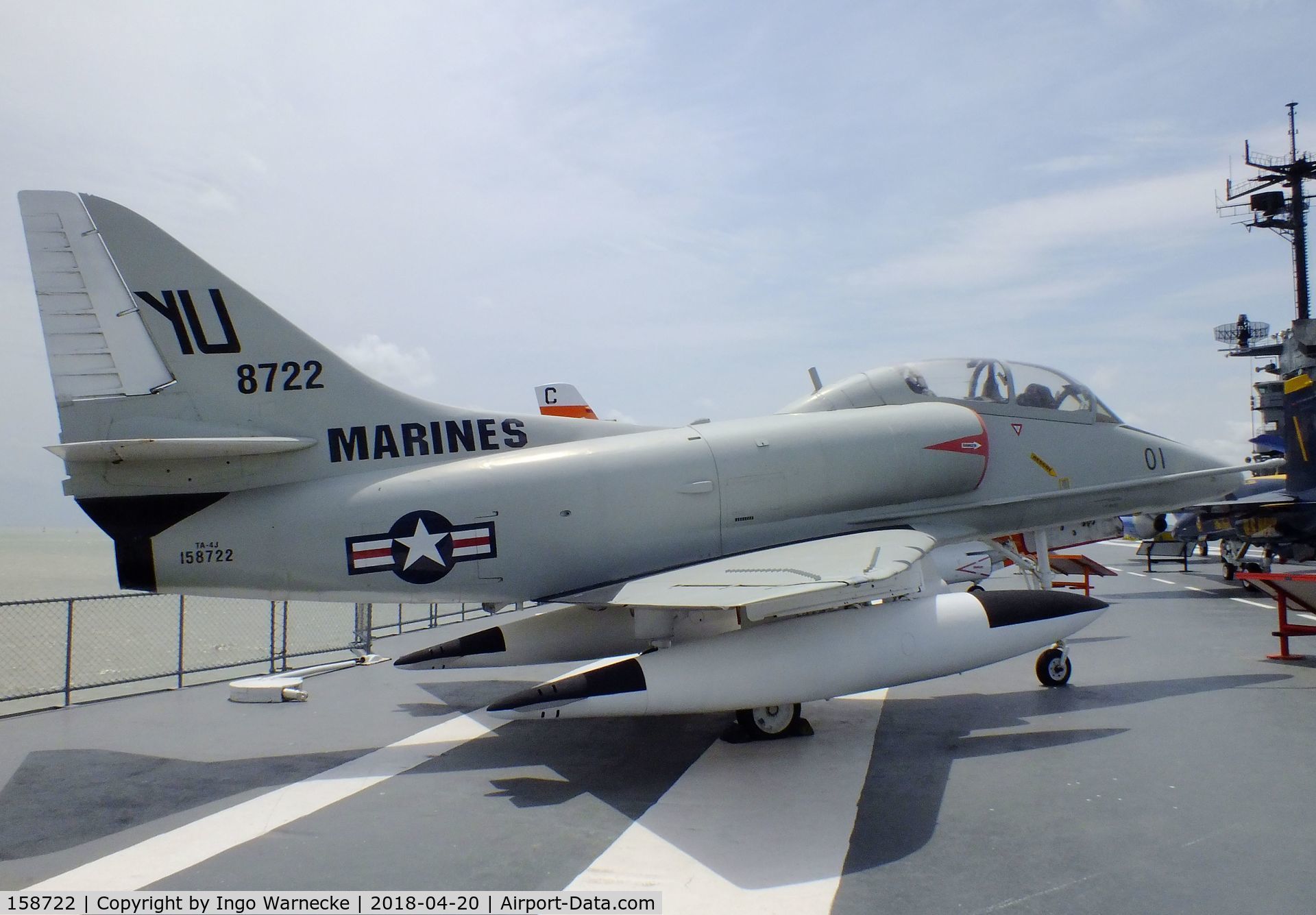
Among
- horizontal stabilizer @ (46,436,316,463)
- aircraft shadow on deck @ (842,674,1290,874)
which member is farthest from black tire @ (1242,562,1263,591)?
horizontal stabilizer @ (46,436,316,463)

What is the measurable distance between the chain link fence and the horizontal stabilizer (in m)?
1.23

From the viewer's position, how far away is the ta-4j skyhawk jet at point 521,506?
6.31 meters

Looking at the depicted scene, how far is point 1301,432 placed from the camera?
13.8 m

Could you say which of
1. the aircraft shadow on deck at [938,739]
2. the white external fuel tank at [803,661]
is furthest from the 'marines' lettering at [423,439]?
the aircraft shadow on deck at [938,739]

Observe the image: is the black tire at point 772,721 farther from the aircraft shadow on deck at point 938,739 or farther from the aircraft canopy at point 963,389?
the aircraft canopy at point 963,389

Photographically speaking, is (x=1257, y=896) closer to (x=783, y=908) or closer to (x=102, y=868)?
(x=783, y=908)

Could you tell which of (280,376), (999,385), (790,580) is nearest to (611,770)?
(790,580)

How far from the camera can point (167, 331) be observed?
22.4ft

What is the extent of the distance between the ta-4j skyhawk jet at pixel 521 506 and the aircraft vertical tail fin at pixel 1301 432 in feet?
29.7

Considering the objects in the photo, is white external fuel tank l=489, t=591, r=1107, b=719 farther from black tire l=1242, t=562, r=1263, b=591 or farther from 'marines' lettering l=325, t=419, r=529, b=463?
black tire l=1242, t=562, r=1263, b=591

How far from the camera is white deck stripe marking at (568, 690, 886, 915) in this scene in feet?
13.3

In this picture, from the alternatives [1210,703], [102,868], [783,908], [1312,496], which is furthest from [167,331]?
[1312,496]

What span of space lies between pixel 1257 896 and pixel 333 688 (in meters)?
8.67

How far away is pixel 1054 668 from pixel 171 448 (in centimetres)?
864
